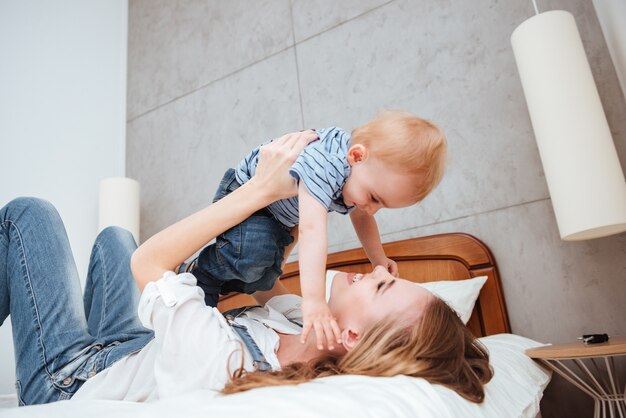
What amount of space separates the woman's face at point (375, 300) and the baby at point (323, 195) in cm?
12

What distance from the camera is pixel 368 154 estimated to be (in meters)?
1.18

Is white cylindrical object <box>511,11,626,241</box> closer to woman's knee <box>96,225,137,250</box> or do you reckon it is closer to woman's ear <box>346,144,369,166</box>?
woman's ear <box>346,144,369,166</box>

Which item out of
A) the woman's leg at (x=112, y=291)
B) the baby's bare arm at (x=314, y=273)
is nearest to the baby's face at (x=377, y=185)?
the baby's bare arm at (x=314, y=273)

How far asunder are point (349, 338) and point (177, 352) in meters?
0.37

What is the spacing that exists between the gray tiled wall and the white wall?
0.62 feet

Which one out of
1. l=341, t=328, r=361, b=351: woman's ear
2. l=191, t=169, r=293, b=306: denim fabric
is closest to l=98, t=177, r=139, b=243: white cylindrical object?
l=191, t=169, r=293, b=306: denim fabric

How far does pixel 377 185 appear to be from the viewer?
1.15 metres

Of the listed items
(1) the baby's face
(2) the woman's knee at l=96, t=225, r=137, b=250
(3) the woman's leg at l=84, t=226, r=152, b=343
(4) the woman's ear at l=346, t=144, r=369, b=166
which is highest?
(4) the woman's ear at l=346, t=144, r=369, b=166

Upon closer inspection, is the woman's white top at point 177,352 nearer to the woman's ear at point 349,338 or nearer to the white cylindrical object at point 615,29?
the woman's ear at point 349,338

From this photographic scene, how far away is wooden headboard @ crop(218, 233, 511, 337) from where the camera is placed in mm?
1914

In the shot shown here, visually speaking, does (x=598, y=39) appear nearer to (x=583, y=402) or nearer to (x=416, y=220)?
(x=416, y=220)

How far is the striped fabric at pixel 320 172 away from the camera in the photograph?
3.67ft

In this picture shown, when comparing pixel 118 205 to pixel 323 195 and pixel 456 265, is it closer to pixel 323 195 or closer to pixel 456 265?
pixel 456 265

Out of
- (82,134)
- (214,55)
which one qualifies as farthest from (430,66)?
(82,134)
